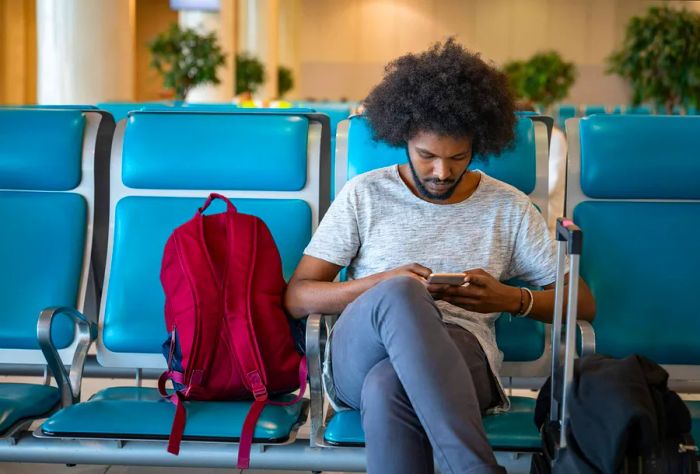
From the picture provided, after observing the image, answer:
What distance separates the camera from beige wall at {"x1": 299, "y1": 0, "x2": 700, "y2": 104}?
79.7ft

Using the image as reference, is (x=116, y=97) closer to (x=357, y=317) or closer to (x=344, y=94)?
(x=357, y=317)

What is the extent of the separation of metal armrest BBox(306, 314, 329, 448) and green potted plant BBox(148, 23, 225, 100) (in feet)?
29.5

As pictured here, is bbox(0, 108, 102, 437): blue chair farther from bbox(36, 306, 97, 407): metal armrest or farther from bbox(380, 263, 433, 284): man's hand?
bbox(380, 263, 433, 284): man's hand

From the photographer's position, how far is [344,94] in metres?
25.9

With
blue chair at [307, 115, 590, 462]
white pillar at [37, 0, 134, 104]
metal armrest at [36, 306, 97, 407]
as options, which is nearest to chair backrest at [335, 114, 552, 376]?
blue chair at [307, 115, 590, 462]

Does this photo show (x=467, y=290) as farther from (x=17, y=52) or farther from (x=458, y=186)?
(x=17, y=52)

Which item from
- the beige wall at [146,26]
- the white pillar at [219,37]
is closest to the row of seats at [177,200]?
the white pillar at [219,37]

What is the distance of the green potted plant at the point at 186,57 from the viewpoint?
1075 cm

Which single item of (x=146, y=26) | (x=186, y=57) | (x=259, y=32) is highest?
(x=146, y=26)

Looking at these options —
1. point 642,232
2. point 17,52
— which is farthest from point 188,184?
point 17,52

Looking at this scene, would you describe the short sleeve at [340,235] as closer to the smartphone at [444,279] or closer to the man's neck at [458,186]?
the man's neck at [458,186]

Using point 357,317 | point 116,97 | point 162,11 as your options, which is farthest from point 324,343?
point 162,11

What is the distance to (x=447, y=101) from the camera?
7.08 ft

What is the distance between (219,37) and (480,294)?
41.9ft
